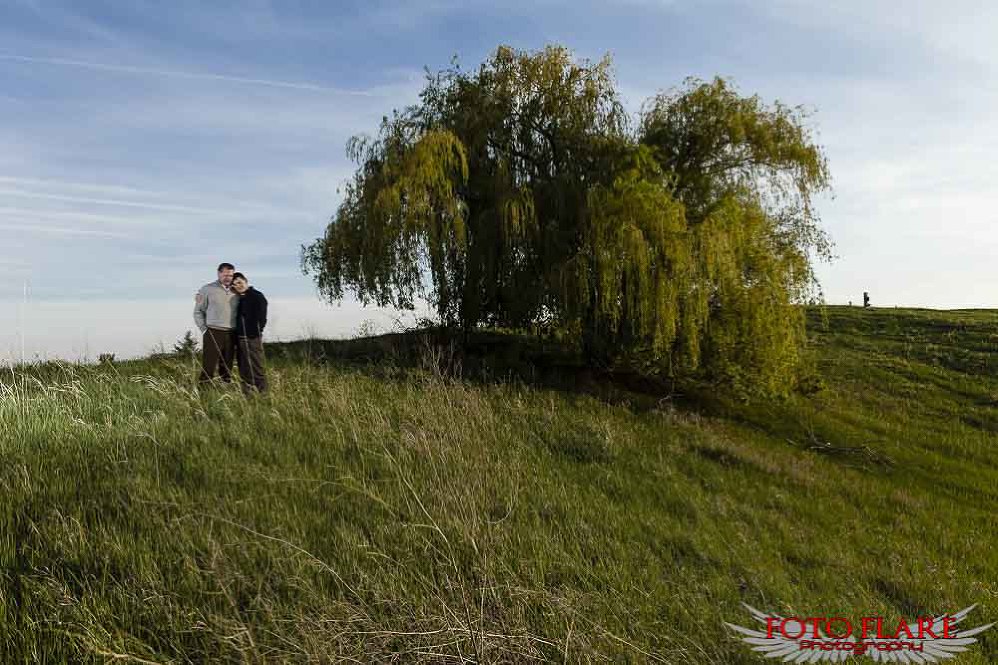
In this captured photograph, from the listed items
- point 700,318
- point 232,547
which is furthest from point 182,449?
point 700,318

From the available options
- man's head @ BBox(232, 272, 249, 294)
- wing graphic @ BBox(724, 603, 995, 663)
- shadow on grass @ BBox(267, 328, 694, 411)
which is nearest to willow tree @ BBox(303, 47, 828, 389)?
shadow on grass @ BBox(267, 328, 694, 411)

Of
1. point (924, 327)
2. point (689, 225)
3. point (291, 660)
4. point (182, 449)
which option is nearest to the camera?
point (291, 660)

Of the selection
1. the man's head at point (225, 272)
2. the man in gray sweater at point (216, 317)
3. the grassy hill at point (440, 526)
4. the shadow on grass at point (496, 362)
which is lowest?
the grassy hill at point (440, 526)

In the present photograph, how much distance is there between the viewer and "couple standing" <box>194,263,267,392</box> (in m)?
11.3

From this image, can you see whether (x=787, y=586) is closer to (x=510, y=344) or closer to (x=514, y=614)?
(x=514, y=614)

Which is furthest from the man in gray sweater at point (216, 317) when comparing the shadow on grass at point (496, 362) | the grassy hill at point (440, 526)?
the shadow on grass at point (496, 362)

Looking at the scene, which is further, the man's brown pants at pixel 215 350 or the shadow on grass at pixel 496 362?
the shadow on grass at pixel 496 362

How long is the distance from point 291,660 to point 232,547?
150cm

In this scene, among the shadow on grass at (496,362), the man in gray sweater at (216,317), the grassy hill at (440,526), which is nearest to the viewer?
the grassy hill at (440,526)

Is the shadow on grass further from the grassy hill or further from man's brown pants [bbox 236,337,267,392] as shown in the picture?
man's brown pants [bbox 236,337,267,392]

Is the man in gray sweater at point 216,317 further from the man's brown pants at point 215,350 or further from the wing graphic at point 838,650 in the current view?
the wing graphic at point 838,650

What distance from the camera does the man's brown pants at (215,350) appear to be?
11349 mm

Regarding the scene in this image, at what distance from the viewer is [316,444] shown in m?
7.96

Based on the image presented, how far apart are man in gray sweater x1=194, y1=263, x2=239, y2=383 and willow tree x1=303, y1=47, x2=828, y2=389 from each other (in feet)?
14.0
